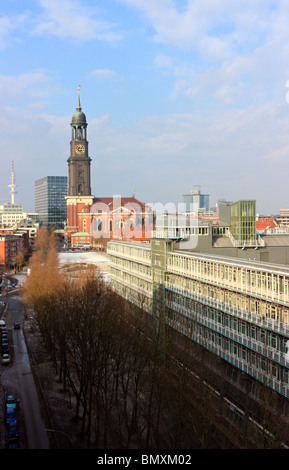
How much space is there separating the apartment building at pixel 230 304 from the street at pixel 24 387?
7952 mm

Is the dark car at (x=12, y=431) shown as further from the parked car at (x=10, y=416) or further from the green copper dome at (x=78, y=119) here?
the green copper dome at (x=78, y=119)

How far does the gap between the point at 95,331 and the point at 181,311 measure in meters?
7.92

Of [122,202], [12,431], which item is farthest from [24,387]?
[122,202]

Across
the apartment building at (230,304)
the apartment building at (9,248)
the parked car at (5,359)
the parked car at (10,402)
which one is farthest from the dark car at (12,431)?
the apartment building at (9,248)

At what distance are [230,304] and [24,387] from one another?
13687mm

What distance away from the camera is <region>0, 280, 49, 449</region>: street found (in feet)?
66.3

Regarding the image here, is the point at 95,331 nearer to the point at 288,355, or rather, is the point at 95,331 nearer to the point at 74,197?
the point at 288,355

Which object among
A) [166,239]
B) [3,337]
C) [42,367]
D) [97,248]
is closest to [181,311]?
[166,239]

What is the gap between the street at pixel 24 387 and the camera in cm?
2022

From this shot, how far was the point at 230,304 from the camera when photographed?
72.2ft

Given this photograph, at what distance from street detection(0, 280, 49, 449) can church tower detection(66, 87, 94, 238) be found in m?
89.1

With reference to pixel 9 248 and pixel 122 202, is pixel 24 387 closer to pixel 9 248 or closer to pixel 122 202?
pixel 9 248
